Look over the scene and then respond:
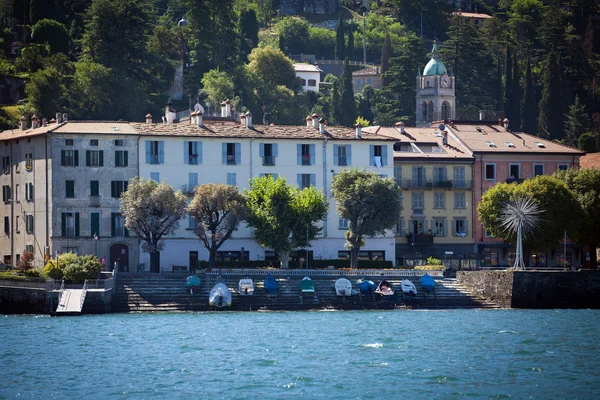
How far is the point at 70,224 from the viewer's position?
97.2 meters

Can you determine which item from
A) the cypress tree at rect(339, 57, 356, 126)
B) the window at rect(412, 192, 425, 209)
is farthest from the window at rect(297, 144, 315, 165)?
the cypress tree at rect(339, 57, 356, 126)

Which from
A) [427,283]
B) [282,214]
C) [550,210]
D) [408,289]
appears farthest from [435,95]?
[408,289]

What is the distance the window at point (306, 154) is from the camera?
103 metres

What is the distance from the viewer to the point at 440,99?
6029 inches

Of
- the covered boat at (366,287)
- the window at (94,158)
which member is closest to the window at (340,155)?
the covered boat at (366,287)

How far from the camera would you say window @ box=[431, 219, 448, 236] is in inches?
4385

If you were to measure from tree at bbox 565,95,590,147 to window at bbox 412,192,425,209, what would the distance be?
40.4 meters

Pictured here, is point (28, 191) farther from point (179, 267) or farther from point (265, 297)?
point (265, 297)

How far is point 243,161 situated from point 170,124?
583 cm

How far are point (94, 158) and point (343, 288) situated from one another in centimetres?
1944

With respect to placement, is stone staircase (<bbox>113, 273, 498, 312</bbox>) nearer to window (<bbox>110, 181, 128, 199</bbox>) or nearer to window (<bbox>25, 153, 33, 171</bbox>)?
window (<bbox>110, 181, 128, 199</bbox>)

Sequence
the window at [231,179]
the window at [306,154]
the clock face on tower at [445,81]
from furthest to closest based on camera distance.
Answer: the clock face on tower at [445,81] < the window at [306,154] < the window at [231,179]

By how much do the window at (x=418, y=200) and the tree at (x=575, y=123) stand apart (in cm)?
4042

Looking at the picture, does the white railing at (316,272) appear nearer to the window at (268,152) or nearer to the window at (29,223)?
the window at (268,152)
